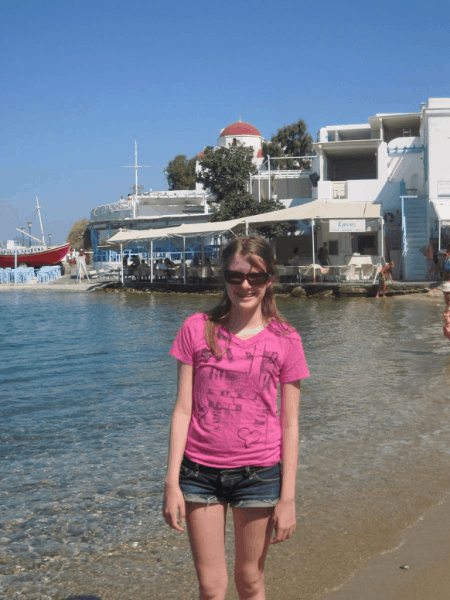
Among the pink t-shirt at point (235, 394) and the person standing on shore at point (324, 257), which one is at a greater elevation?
the person standing on shore at point (324, 257)

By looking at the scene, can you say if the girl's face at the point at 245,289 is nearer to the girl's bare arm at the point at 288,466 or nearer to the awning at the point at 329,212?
the girl's bare arm at the point at 288,466

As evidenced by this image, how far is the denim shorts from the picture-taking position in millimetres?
2547

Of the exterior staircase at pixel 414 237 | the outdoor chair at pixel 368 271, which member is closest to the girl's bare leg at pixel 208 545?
the outdoor chair at pixel 368 271

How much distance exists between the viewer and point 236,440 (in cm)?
258

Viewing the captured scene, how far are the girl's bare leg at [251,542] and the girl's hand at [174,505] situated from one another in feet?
0.67

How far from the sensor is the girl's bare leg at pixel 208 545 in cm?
253

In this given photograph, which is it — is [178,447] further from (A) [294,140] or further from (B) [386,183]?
(A) [294,140]

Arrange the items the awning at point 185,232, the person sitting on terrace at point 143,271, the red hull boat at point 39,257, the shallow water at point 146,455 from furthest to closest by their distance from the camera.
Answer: the red hull boat at point 39,257
the person sitting on terrace at point 143,271
the awning at point 185,232
the shallow water at point 146,455

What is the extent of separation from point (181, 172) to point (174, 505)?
6418 centimetres

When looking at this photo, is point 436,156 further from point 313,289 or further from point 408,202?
point 313,289

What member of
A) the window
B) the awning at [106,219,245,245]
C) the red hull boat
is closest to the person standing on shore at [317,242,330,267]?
the window

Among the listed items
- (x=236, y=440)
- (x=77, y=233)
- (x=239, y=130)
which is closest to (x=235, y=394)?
(x=236, y=440)

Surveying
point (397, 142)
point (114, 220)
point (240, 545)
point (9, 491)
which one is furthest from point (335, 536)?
point (114, 220)

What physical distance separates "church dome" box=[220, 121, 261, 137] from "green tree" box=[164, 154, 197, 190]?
843 cm
